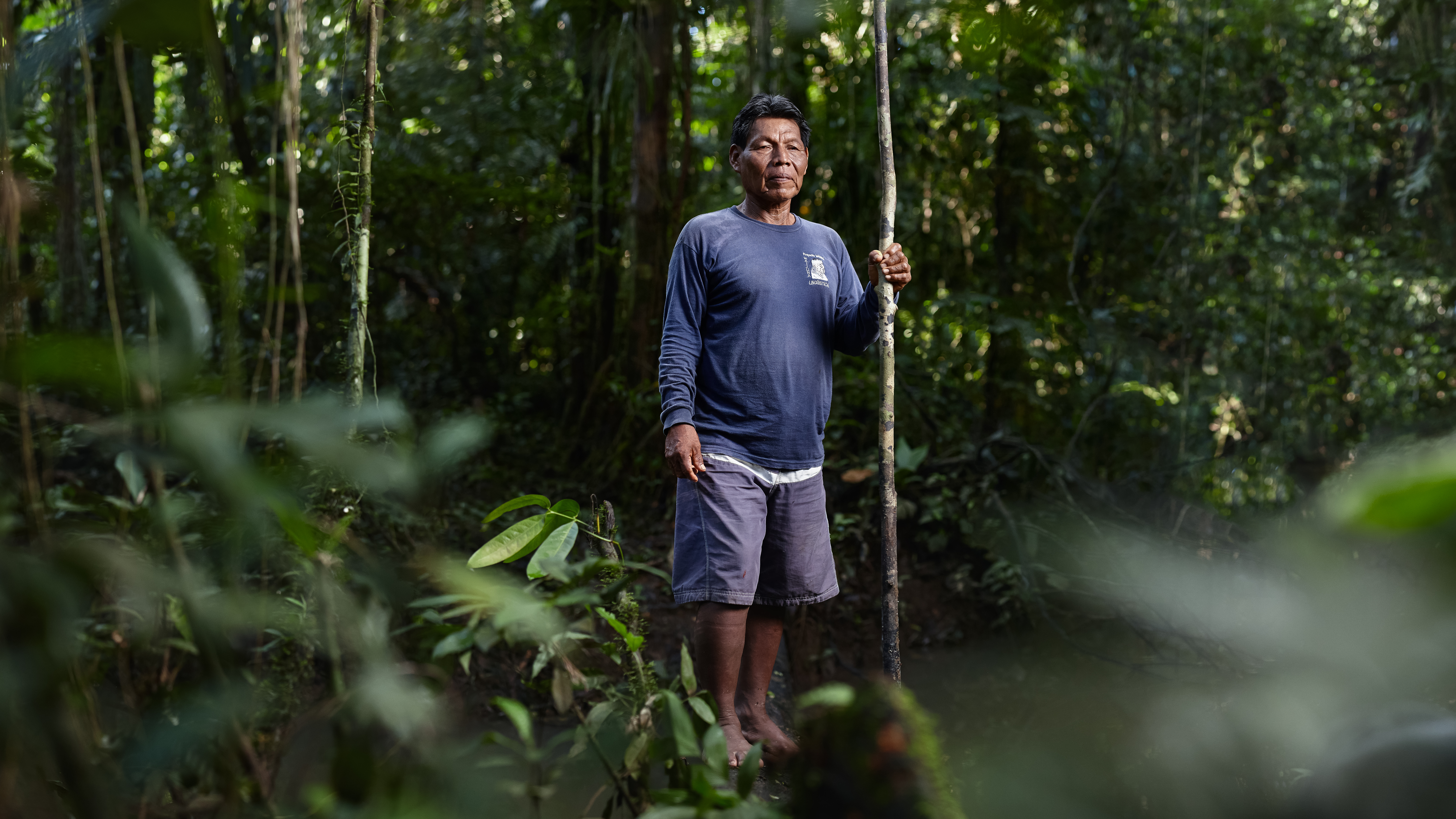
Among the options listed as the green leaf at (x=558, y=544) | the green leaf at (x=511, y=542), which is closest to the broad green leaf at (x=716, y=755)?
the green leaf at (x=558, y=544)

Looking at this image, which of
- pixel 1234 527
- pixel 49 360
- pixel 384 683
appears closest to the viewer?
pixel 49 360

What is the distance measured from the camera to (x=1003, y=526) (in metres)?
3.86

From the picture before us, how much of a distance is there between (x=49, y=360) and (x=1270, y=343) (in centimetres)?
513

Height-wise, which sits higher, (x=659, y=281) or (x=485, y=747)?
(x=659, y=281)

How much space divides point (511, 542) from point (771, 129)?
1.25m

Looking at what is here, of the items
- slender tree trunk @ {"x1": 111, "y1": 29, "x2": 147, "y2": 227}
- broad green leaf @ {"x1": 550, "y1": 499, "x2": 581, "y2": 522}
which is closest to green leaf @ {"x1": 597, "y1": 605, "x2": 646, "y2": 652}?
broad green leaf @ {"x1": 550, "y1": 499, "x2": 581, "y2": 522}

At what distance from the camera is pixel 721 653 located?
2.03 meters

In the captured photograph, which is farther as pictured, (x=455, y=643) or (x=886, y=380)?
(x=886, y=380)

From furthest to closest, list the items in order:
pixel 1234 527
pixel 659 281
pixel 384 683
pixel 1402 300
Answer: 1. pixel 659 281
2. pixel 1402 300
3. pixel 1234 527
4. pixel 384 683

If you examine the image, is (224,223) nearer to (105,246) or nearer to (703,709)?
(105,246)

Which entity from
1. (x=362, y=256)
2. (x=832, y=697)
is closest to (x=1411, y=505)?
(x=832, y=697)

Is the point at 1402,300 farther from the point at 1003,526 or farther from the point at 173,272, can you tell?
the point at 173,272

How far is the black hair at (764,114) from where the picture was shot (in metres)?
2.13

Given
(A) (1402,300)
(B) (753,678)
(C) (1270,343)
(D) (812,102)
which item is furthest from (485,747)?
(A) (1402,300)
